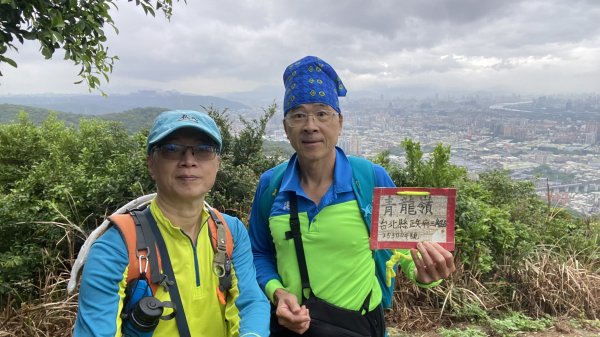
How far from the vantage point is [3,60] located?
2562 mm

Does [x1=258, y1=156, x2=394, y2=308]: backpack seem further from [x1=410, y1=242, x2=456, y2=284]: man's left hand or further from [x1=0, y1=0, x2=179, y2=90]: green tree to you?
[x1=0, y1=0, x2=179, y2=90]: green tree

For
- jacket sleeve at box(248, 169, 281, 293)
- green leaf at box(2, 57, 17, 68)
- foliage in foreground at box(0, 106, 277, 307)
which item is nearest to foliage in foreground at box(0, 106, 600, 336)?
foliage in foreground at box(0, 106, 277, 307)

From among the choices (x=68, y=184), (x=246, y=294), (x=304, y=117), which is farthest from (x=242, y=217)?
(x=246, y=294)

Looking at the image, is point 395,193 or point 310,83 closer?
point 395,193

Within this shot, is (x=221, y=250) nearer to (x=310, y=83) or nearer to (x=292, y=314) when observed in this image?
(x=292, y=314)

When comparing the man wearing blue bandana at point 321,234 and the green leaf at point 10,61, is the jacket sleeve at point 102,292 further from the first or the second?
the green leaf at point 10,61

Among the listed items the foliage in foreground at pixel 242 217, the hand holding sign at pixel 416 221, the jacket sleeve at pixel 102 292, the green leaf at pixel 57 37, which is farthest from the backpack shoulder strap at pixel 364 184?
the foliage in foreground at pixel 242 217

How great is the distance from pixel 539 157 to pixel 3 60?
1453 centimetres

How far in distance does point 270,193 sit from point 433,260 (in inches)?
33.0

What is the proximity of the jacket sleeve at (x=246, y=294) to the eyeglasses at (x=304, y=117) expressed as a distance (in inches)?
22.0

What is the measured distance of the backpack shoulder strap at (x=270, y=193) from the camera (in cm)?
202

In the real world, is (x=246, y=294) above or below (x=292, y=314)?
above

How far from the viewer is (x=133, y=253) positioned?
1.40m

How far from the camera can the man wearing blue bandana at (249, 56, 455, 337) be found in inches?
70.0
